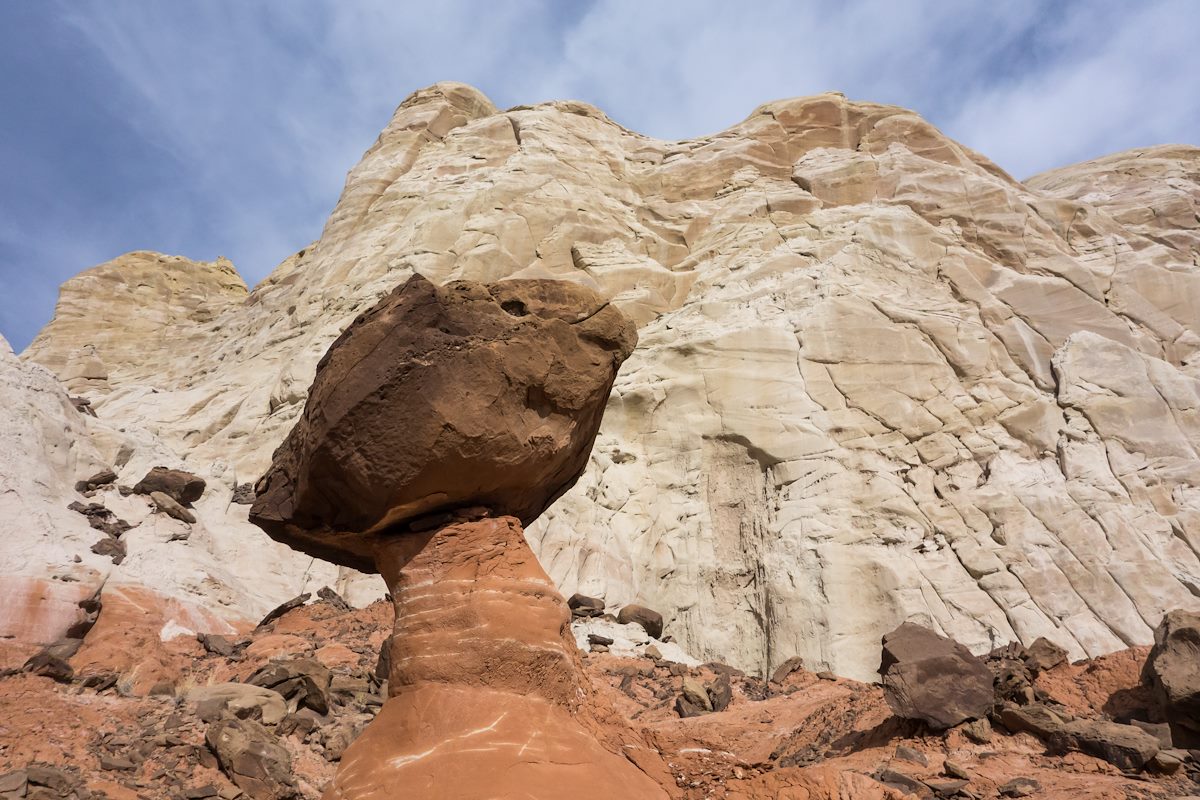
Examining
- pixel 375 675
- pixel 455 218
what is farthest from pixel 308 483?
pixel 455 218

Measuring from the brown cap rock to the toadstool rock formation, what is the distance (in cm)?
1

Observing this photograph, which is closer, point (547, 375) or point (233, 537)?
point (547, 375)

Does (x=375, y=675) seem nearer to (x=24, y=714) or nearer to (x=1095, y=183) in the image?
(x=24, y=714)

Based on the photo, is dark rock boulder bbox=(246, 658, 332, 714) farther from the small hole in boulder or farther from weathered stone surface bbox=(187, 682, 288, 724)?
the small hole in boulder

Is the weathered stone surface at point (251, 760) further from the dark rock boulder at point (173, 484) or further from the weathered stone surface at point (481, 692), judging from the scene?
the dark rock boulder at point (173, 484)

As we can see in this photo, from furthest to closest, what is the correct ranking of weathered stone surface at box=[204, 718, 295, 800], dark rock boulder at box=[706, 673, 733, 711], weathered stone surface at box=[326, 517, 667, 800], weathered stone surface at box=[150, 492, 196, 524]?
weathered stone surface at box=[150, 492, 196, 524] < dark rock boulder at box=[706, 673, 733, 711] < weathered stone surface at box=[204, 718, 295, 800] < weathered stone surface at box=[326, 517, 667, 800]

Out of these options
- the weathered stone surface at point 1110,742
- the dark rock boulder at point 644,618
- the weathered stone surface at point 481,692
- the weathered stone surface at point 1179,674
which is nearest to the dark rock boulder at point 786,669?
the dark rock boulder at point 644,618

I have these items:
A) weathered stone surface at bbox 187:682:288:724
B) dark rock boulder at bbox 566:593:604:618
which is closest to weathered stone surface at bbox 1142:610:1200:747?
weathered stone surface at bbox 187:682:288:724

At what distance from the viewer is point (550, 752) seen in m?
4.61

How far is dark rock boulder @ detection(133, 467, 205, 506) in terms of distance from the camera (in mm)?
13707

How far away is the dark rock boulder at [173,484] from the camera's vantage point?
13.7 metres

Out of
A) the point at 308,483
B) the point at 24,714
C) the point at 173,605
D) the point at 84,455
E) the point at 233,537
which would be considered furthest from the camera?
the point at 233,537

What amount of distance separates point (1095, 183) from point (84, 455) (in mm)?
28180

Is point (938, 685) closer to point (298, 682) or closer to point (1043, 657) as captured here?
point (1043, 657)
